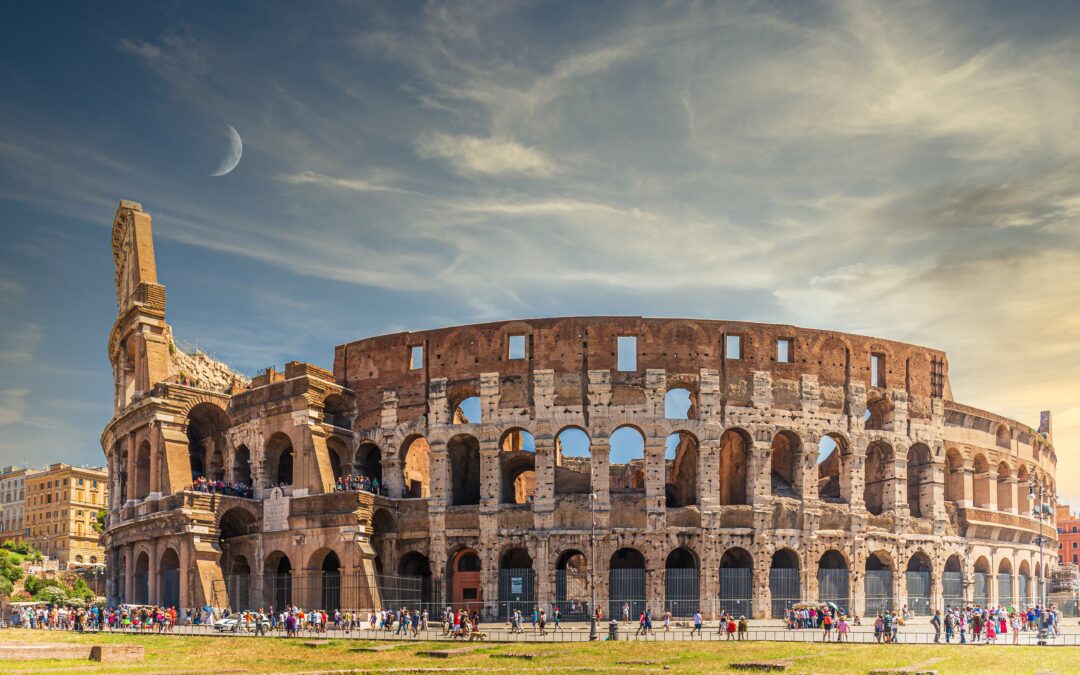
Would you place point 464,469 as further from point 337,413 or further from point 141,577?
point 141,577

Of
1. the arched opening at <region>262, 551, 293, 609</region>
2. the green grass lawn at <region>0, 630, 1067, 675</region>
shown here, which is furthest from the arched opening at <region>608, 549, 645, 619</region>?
the arched opening at <region>262, 551, 293, 609</region>

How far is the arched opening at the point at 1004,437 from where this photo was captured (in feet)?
193

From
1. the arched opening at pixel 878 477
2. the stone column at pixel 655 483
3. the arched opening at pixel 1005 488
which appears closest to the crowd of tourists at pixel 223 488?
the stone column at pixel 655 483

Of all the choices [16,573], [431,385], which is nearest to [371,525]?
[431,385]

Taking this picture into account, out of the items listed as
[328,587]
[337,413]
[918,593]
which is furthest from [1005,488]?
[328,587]

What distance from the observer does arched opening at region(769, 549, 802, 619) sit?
160ft

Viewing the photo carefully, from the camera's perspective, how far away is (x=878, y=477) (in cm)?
5438

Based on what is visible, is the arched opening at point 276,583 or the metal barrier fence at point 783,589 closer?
the metal barrier fence at point 783,589

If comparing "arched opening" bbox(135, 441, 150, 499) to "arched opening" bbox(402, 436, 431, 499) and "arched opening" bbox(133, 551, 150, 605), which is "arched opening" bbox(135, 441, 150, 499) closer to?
"arched opening" bbox(133, 551, 150, 605)

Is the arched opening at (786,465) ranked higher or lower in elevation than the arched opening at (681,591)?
higher

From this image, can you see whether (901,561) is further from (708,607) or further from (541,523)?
(541,523)

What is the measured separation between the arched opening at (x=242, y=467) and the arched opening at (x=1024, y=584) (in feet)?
127

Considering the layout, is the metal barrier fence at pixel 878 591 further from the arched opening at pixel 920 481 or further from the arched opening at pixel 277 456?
the arched opening at pixel 277 456

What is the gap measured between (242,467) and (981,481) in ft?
118
